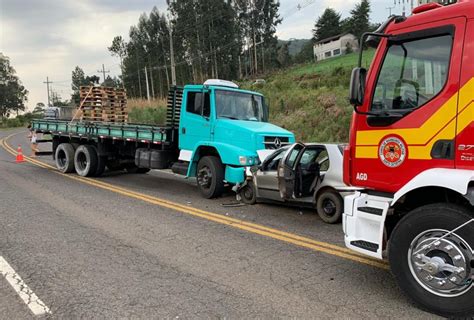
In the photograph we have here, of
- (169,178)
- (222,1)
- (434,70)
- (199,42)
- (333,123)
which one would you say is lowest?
(169,178)

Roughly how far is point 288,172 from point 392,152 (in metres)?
3.31

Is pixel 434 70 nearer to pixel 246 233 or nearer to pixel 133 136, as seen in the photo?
pixel 246 233

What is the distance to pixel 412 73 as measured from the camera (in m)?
3.93

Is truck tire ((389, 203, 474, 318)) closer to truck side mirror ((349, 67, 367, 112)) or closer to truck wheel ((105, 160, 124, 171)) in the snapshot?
truck side mirror ((349, 67, 367, 112))

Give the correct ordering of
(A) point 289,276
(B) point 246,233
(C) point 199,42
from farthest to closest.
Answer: (C) point 199,42
(B) point 246,233
(A) point 289,276

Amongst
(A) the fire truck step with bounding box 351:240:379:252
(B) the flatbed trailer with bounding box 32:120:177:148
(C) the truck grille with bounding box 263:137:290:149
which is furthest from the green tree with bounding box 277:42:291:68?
(A) the fire truck step with bounding box 351:240:379:252

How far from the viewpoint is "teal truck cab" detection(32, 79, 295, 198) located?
8.83m

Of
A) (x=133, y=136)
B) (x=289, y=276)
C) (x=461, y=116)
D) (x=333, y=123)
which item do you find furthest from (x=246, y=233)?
(x=333, y=123)

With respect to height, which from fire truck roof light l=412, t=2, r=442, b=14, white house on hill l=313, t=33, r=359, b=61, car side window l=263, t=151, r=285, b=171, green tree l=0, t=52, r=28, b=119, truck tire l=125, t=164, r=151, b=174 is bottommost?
truck tire l=125, t=164, r=151, b=174

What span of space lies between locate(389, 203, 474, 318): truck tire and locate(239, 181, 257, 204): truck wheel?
4676 millimetres

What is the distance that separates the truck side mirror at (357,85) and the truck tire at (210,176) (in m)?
5.21

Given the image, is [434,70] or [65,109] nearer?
[434,70]

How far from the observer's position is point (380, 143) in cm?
417

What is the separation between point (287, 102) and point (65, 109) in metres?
11.2
